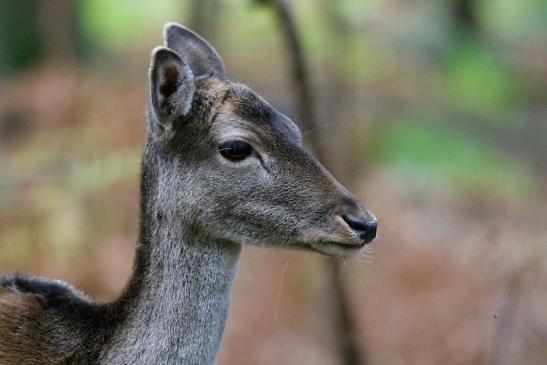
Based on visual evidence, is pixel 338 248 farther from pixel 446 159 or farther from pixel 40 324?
pixel 446 159

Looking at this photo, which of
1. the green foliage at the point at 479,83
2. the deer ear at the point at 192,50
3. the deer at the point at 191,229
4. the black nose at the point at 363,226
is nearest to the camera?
the black nose at the point at 363,226

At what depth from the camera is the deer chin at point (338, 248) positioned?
4.40 meters

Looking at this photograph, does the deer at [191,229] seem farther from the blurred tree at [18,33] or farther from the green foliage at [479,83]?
the green foliage at [479,83]

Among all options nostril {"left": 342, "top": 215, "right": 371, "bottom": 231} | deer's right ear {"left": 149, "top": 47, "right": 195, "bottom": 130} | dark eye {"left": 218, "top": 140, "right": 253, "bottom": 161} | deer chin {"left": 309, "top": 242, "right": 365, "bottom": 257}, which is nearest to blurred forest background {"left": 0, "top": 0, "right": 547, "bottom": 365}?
deer chin {"left": 309, "top": 242, "right": 365, "bottom": 257}

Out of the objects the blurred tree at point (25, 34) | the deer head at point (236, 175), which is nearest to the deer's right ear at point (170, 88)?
the deer head at point (236, 175)

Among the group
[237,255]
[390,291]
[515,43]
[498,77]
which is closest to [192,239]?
[237,255]

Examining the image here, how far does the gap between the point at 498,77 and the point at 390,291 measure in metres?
13.8

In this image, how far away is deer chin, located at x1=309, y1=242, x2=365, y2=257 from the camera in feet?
14.4

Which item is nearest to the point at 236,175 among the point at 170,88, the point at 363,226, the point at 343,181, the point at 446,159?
the point at 170,88

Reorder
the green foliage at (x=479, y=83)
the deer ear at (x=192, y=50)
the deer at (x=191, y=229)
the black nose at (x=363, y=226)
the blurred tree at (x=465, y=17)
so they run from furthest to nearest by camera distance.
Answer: the blurred tree at (x=465, y=17), the green foliage at (x=479, y=83), the deer ear at (x=192, y=50), the deer at (x=191, y=229), the black nose at (x=363, y=226)

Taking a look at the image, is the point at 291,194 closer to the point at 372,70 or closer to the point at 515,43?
the point at 372,70

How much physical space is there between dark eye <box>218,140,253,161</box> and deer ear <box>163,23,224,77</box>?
0.69 meters

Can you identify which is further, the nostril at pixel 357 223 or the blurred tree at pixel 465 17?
the blurred tree at pixel 465 17

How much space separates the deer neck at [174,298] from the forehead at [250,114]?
0.55 metres
